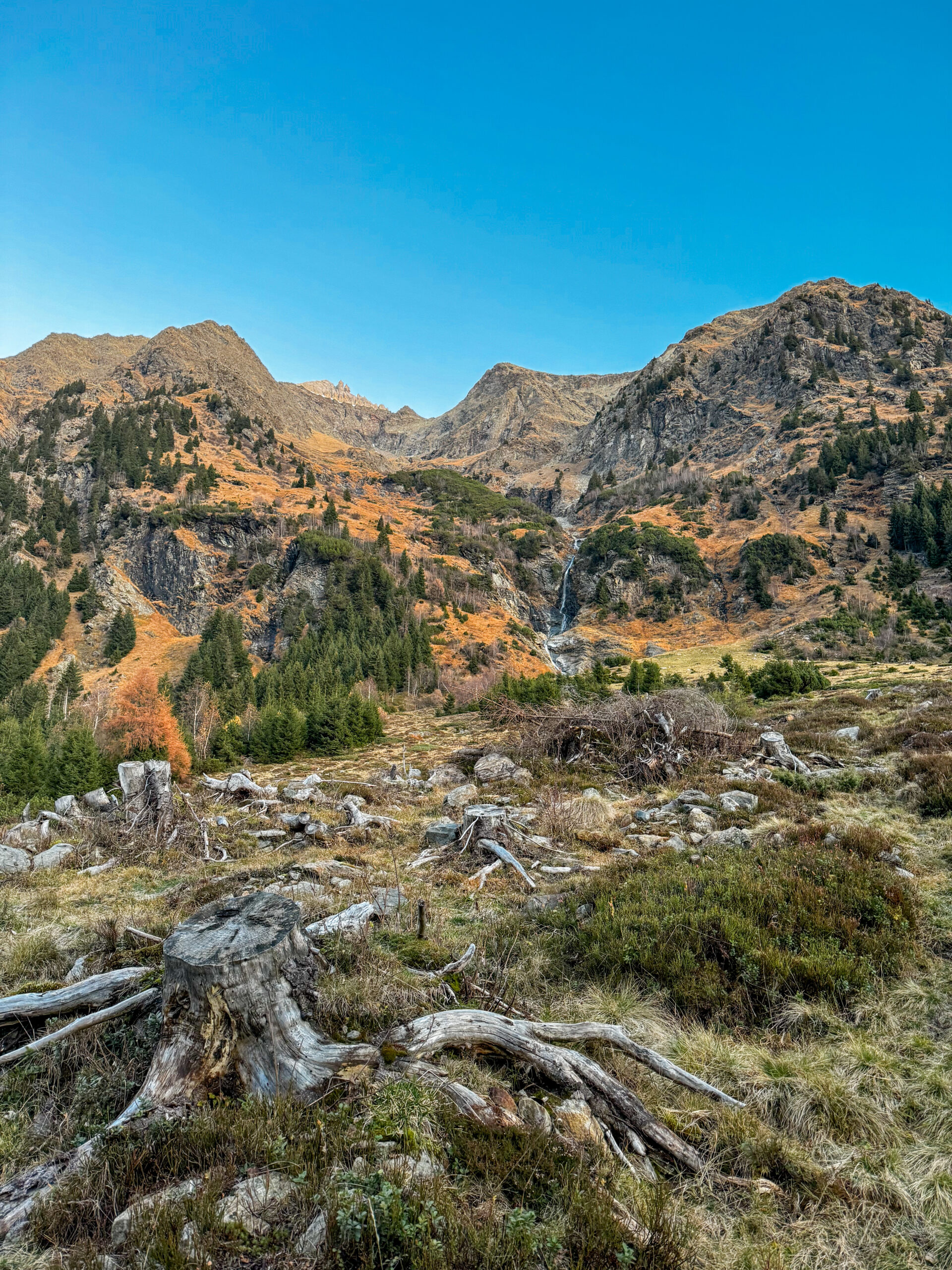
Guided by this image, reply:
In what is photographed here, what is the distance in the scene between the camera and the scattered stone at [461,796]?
15988mm

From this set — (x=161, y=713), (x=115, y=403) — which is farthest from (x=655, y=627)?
(x=115, y=403)

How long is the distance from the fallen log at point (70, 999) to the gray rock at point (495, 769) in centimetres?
1424

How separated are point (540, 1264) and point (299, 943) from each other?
2.55 meters

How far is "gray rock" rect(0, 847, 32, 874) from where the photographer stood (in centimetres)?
1113

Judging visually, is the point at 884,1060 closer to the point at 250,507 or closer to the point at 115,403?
the point at 250,507

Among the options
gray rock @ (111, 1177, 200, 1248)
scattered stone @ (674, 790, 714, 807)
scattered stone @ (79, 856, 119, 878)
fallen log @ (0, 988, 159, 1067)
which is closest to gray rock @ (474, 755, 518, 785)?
scattered stone @ (674, 790, 714, 807)

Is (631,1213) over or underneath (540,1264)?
underneath

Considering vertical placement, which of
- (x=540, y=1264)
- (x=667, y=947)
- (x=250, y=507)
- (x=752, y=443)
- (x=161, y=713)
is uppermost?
(x=752, y=443)

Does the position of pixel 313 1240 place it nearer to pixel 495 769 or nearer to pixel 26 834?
pixel 26 834

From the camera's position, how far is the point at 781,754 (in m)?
16.3

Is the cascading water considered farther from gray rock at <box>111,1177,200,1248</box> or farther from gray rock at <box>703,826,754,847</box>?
gray rock at <box>111,1177,200,1248</box>

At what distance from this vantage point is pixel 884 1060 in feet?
13.9

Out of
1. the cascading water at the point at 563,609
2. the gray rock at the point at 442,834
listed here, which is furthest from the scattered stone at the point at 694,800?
the cascading water at the point at 563,609

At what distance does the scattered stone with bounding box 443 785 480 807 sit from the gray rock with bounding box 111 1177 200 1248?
13.4 m
